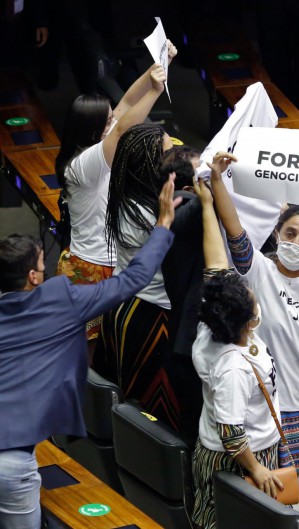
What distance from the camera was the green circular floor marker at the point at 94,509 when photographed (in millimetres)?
5020

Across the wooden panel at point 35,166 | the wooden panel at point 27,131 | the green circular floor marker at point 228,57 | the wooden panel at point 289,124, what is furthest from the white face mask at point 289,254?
the green circular floor marker at point 228,57

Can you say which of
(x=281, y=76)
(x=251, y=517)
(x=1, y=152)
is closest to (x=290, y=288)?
(x=251, y=517)

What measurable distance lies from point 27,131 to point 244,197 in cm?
372

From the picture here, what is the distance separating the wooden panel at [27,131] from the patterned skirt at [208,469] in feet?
14.4

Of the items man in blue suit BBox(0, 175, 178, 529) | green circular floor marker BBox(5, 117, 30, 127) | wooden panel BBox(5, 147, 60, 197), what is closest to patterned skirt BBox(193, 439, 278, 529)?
man in blue suit BBox(0, 175, 178, 529)

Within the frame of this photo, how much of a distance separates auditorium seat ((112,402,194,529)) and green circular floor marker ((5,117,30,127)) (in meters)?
4.38

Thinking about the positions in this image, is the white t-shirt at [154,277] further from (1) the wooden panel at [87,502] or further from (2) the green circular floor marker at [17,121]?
(2) the green circular floor marker at [17,121]

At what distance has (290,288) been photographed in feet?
17.1

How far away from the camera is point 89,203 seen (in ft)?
20.2

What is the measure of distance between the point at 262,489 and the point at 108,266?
74.1 inches

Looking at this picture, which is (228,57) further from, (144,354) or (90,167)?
(144,354)

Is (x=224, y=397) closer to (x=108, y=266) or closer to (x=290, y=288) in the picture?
(x=290, y=288)

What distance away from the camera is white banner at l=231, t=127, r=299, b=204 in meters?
5.16

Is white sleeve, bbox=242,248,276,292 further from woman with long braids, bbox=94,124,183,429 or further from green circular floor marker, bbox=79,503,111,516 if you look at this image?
green circular floor marker, bbox=79,503,111,516
